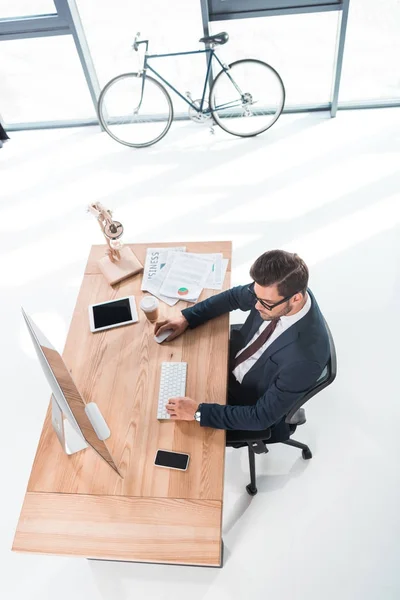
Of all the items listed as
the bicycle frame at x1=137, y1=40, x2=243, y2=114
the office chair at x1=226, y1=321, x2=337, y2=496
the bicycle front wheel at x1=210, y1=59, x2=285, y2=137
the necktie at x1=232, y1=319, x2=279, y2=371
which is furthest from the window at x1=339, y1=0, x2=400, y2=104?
the necktie at x1=232, y1=319, x2=279, y2=371

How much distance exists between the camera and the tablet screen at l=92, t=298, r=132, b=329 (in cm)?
221

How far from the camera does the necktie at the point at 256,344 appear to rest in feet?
6.39

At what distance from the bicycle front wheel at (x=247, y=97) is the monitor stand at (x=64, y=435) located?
3224 millimetres

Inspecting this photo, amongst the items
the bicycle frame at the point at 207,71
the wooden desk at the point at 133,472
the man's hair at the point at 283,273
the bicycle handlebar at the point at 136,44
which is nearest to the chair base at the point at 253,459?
the wooden desk at the point at 133,472

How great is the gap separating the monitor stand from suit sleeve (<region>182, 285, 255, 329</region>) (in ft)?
2.18

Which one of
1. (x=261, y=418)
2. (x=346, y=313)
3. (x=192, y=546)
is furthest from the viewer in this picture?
(x=346, y=313)

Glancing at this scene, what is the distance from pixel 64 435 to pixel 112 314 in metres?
0.61

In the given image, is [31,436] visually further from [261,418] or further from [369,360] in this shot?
[369,360]

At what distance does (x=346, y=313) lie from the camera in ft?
10.0

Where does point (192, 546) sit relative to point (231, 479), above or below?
above

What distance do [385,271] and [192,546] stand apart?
233 cm

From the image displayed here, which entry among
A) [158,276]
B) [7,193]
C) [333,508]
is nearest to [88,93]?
[7,193]

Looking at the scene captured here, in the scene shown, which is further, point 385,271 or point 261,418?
point 385,271

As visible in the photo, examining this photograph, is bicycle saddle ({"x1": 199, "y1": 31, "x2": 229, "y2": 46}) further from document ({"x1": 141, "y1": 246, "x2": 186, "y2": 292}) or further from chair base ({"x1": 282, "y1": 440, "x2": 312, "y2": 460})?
chair base ({"x1": 282, "y1": 440, "x2": 312, "y2": 460})
